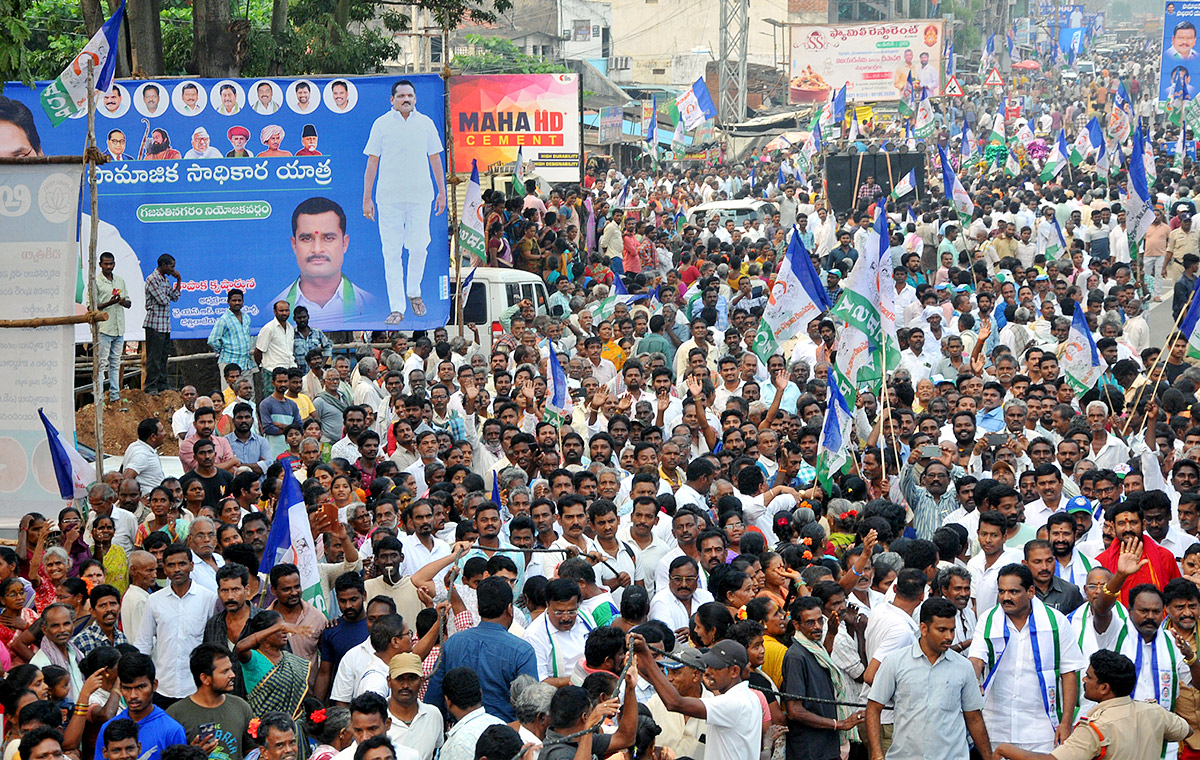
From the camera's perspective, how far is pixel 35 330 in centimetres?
908

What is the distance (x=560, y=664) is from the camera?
6.70m

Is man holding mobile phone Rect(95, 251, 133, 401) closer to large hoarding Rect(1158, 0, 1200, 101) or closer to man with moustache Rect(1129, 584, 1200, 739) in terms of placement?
man with moustache Rect(1129, 584, 1200, 739)

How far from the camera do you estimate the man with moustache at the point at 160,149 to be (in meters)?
15.5

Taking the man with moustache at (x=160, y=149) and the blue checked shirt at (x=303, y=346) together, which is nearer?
the blue checked shirt at (x=303, y=346)

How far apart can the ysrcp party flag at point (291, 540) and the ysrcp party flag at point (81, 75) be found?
11.5ft

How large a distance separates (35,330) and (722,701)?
516 cm

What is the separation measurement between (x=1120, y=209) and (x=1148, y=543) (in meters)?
14.5

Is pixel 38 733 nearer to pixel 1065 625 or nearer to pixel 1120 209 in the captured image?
pixel 1065 625

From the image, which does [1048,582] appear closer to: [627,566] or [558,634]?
[627,566]

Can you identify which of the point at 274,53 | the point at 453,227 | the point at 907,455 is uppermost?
the point at 274,53

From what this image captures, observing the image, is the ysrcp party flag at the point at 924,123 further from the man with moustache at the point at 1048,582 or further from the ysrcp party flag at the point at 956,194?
the man with moustache at the point at 1048,582

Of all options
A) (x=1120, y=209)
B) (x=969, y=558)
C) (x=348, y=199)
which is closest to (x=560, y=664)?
(x=969, y=558)

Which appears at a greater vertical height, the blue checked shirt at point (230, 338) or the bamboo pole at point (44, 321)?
the bamboo pole at point (44, 321)

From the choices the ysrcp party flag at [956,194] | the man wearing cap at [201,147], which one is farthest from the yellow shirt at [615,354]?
the ysrcp party flag at [956,194]
